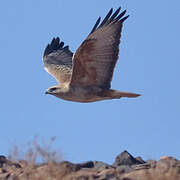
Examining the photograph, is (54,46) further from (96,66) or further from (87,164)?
(87,164)

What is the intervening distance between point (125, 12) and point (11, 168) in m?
3.91

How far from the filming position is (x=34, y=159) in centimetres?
823

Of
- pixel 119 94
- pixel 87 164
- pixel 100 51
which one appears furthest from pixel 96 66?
pixel 87 164

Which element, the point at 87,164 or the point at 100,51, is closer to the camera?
the point at 87,164

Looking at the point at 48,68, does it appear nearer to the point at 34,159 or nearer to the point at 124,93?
the point at 124,93

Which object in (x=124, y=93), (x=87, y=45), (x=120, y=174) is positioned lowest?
(x=120, y=174)

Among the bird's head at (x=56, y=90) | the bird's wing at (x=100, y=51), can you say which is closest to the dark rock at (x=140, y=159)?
the bird's wing at (x=100, y=51)

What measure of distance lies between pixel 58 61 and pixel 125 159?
544 cm

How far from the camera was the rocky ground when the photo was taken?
7.41 metres

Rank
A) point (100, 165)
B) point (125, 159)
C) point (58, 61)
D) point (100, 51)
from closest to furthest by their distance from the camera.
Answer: point (100, 165) → point (125, 159) → point (100, 51) → point (58, 61)

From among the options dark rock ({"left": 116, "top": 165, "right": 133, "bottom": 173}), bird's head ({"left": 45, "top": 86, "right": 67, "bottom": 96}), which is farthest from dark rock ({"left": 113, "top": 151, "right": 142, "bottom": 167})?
bird's head ({"left": 45, "top": 86, "right": 67, "bottom": 96})

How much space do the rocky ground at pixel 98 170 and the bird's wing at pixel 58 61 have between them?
142 inches

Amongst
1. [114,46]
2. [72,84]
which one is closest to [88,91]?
[72,84]

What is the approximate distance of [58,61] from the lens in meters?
14.6
